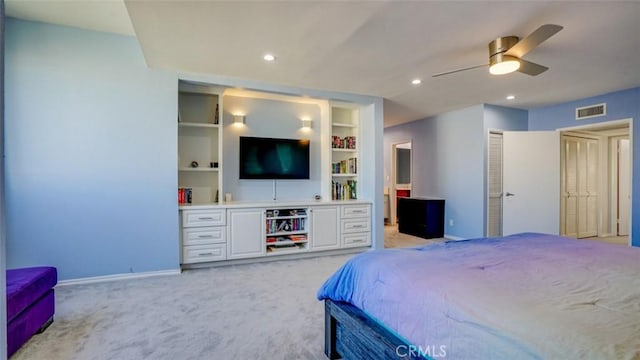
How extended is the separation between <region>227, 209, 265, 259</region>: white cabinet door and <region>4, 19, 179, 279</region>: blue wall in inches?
25.3

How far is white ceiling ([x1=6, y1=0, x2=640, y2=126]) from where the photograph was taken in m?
2.29

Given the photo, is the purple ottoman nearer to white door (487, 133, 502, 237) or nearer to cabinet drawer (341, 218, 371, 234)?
cabinet drawer (341, 218, 371, 234)

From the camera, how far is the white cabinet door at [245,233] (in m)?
3.88

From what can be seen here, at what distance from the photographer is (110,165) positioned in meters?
3.37

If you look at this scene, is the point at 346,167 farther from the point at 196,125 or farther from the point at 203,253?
the point at 203,253

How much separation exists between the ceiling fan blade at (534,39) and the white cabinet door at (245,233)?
3.19m

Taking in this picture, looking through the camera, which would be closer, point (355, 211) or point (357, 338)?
point (357, 338)

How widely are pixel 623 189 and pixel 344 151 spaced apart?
6.29m

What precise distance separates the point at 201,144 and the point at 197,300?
87.2 inches

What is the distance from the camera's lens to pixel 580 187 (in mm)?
5953

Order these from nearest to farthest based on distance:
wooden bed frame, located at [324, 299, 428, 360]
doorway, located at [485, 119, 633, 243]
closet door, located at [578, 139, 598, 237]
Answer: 1. wooden bed frame, located at [324, 299, 428, 360]
2. doorway, located at [485, 119, 633, 243]
3. closet door, located at [578, 139, 598, 237]

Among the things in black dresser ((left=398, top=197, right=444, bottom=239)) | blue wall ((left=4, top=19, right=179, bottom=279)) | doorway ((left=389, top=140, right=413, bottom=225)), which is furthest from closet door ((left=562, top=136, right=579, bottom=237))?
blue wall ((left=4, top=19, right=179, bottom=279))

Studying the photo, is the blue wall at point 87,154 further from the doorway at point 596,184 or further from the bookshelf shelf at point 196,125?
the doorway at point 596,184

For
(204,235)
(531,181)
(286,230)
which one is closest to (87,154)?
(204,235)
